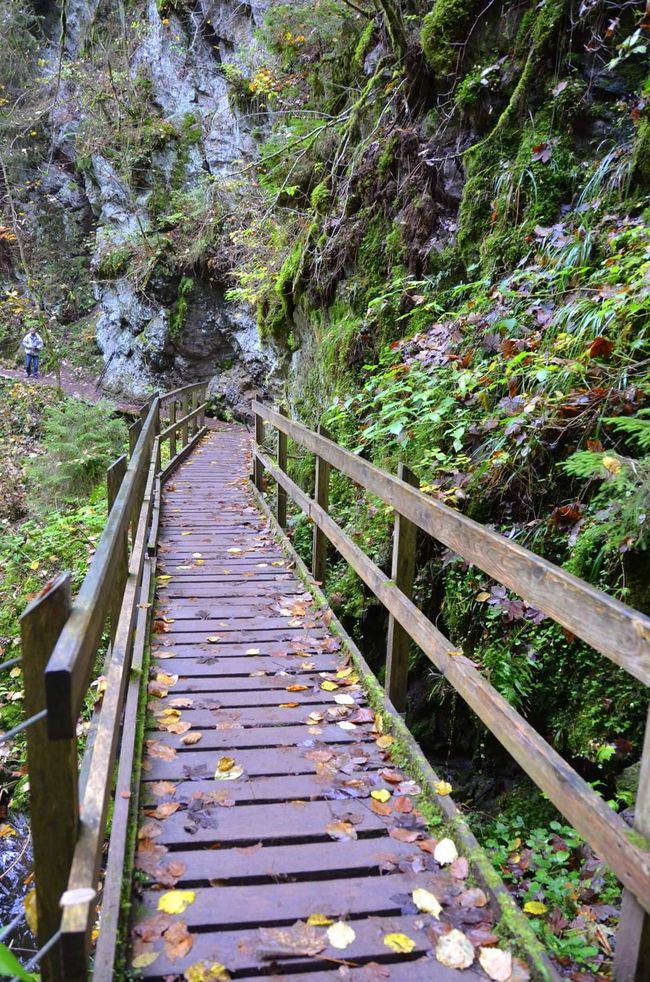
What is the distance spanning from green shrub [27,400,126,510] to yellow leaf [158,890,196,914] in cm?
1073

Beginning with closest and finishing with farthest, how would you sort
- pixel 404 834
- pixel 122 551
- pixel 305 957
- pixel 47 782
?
pixel 47 782
pixel 305 957
pixel 404 834
pixel 122 551

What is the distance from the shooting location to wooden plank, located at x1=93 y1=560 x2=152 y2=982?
1.90m

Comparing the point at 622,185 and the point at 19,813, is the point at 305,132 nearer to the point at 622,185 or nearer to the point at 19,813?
the point at 622,185

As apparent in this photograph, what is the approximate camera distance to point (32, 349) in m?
19.8

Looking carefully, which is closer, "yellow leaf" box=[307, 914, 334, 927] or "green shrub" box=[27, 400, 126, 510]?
"yellow leaf" box=[307, 914, 334, 927]

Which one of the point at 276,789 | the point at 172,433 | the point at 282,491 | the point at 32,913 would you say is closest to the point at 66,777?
the point at 32,913

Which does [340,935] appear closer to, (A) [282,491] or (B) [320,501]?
(B) [320,501]

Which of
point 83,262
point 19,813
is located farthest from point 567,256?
point 83,262

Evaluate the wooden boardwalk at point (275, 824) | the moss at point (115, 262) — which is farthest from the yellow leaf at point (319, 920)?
the moss at point (115, 262)

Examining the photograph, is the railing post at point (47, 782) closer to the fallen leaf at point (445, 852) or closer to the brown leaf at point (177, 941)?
the brown leaf at point (177, 941)

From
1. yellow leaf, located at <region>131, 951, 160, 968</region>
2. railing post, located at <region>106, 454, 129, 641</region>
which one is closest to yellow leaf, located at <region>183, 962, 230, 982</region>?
yellow leaf, located at <region>131, 951, 160, 968</region>

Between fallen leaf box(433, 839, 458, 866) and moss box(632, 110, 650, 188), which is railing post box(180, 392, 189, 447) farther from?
fallen leaf box(433, 839, 458, 866)

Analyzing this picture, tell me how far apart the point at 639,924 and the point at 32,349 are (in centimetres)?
2145

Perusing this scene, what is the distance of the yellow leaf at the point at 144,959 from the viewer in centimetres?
196
